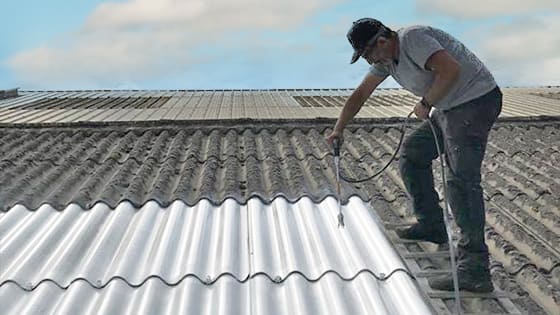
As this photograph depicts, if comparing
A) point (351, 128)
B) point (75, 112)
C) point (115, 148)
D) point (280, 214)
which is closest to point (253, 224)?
point (280, 214)

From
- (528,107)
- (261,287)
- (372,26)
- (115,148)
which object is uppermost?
(372,26)

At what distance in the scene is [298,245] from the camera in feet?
11.6

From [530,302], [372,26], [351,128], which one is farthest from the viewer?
[351,128]

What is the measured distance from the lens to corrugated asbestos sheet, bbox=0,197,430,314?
9.59ft

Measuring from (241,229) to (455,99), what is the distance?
135 centimetres

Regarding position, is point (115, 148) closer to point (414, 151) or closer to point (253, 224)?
point (253, 224)

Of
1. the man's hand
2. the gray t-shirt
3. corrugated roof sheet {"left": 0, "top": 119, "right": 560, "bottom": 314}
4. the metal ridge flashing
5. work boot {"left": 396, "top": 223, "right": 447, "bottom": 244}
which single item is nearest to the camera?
the gray t-shirt

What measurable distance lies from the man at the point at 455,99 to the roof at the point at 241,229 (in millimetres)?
186

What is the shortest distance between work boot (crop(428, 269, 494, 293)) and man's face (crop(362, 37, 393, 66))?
3.45 feet

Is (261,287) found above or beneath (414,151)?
beneath

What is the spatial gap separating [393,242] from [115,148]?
10.4ft

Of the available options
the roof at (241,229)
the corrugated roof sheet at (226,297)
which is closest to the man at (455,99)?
the roof at (241,229)

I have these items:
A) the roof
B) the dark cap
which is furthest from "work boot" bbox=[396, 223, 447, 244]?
the dark cap

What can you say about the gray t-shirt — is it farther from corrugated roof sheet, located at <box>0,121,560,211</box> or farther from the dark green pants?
corrugated roof sheet, located at <box>0,121,560,211</box>
